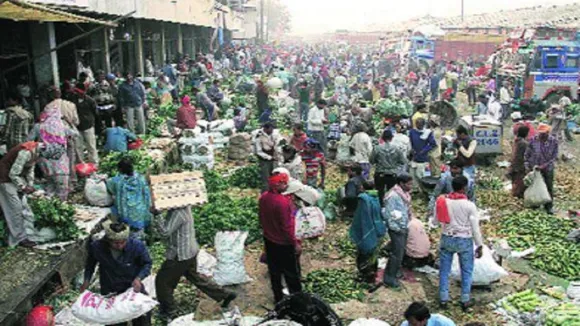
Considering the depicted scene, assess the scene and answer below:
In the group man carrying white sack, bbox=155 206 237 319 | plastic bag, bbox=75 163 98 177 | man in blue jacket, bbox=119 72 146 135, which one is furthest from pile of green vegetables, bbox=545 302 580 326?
man in blue jacket, bbox=119 72 146 135

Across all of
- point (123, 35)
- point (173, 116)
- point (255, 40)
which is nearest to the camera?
point (173, 116)

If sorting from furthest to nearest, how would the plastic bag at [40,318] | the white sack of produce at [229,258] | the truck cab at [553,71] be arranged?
1. the truck cab at [553,71]
2. the white sack of produce at [229,258]
3. the plastic bag at [40,318]

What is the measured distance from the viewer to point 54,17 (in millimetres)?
8156

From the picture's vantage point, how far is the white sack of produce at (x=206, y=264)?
7374mm

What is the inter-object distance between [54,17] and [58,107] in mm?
1236

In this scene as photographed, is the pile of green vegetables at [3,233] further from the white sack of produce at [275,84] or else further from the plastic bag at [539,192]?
the white sack of produce at [275,84]

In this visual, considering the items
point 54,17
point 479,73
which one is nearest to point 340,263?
point 54,17

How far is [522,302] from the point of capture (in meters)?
6.81

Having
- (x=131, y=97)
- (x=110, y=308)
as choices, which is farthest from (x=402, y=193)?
(x=131, y=97)

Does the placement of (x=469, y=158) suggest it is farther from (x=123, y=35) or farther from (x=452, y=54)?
(x=452, y=54)

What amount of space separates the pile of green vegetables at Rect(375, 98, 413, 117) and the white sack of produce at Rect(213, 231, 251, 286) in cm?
1090

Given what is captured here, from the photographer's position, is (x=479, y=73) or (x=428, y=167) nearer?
(x=428, y=167)

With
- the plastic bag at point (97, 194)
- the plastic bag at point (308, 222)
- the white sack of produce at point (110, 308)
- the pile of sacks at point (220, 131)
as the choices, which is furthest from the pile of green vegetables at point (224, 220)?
the pile of sacks at point (220, 131)

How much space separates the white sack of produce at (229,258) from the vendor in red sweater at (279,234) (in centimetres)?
70
